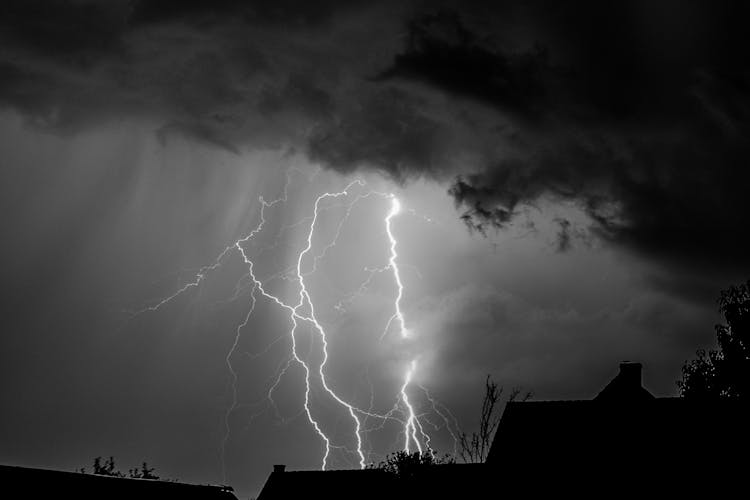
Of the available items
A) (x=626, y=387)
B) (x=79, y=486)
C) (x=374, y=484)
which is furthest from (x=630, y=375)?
(x=79, y=486)

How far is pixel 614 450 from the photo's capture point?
2898 cm

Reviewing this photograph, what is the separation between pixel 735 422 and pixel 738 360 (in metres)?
17.6

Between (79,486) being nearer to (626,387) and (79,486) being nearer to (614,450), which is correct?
(614,450)

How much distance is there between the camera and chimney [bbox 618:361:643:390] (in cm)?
3366

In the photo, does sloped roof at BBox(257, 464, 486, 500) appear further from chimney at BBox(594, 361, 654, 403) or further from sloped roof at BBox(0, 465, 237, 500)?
sloped roof at BBox(0, 465, 237, 500)

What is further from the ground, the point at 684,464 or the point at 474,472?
the point at 474,472

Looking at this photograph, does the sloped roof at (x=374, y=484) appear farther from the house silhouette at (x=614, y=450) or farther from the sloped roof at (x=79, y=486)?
the sloped roof at (x=79, y=486)

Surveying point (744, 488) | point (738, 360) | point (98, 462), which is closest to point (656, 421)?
point (744, 488)

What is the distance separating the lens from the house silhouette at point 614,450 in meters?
27.5

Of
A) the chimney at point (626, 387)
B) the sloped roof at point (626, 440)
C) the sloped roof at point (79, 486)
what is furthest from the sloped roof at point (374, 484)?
the sloped roof at point (79, 486)

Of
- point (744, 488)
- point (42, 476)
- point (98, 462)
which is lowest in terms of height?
point (744, 488)

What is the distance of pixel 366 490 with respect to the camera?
3825 centimetres

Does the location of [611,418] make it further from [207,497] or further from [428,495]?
[207,497]

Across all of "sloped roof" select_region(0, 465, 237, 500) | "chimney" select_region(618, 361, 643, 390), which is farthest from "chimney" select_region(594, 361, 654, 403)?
"sloped roof" select_region(0, 465, 237, 500)
